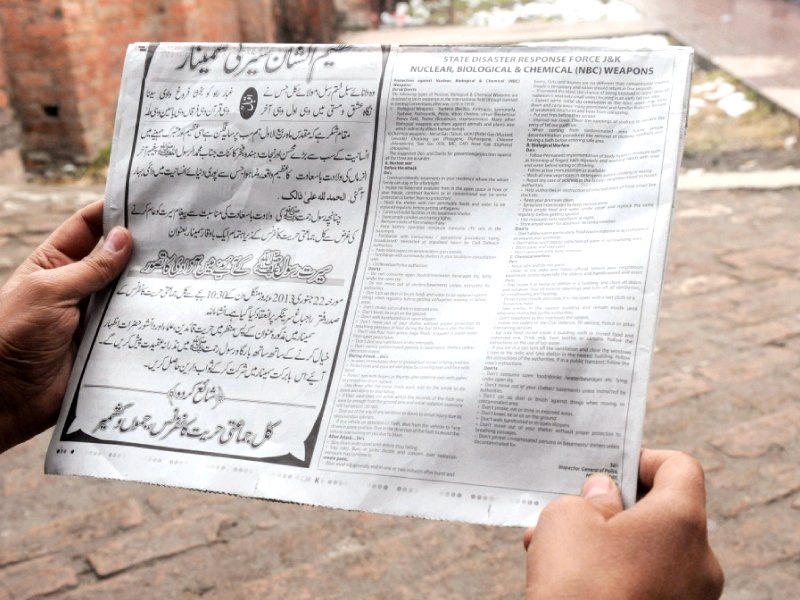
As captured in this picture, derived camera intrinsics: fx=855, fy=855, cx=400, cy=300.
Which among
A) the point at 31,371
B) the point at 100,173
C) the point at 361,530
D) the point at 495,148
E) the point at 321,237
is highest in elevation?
the point at 495,148

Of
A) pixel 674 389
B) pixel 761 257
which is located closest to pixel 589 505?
pixel 674 389

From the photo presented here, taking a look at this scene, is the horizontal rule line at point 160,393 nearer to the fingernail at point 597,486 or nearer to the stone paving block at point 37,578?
the fingernail at point 597,486

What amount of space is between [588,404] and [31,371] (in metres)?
0.78

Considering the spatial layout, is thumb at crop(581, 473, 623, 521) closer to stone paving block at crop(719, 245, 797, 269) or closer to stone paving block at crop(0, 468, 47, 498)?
stone paving block at crop(0, 468, 47, 498)

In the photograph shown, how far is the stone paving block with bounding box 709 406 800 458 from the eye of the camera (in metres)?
2.38

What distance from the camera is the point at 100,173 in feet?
16.8

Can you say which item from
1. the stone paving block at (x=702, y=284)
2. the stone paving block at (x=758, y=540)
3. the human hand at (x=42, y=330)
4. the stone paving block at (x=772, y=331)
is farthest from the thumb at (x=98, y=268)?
the stone paving block at (x=702, y=284)

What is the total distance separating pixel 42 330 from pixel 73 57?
4.18m

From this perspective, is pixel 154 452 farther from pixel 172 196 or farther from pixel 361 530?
pixel 361 530

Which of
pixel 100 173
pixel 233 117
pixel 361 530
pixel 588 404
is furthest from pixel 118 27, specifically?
pixel 588 404

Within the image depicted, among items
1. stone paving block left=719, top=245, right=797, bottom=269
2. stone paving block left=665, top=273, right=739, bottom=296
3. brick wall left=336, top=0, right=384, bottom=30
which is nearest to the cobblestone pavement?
stone paving block left=665, top=273, right=739, bottom=296

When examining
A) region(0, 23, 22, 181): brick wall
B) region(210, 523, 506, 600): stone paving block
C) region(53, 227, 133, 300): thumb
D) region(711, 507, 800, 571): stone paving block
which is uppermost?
region(53, 227, 133, 300): thumb

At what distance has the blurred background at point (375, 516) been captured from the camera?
6.61ft

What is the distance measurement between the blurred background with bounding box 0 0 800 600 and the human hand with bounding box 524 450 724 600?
842mm
